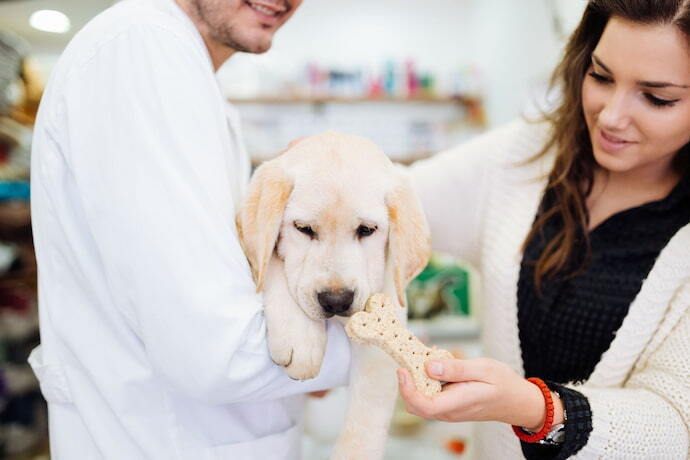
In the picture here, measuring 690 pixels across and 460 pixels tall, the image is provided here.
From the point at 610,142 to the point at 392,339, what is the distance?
0.71 m

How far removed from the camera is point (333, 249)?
3.16 feet

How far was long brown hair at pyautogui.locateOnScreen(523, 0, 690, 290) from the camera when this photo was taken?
128 centimetres

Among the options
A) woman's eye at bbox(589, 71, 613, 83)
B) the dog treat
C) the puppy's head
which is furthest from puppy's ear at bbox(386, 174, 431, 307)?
woman's eye at bbox(589, 71, 613, 83)

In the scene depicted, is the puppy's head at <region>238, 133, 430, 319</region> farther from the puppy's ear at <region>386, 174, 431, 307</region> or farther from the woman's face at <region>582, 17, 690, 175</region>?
the woman's face at <region>582, 17, 690, 175</region>

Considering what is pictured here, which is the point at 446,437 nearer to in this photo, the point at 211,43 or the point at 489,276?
the point at 489,276

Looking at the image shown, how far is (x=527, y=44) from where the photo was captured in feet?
12.7

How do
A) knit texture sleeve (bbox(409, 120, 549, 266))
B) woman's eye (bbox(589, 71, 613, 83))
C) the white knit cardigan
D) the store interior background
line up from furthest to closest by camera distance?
1. the store interior background
2. knit texture sleeve (bbox(409, 120, 549, 266))
3. woman's eye (bbox(589, 71, 613, 83))
4. the white knit cardigan

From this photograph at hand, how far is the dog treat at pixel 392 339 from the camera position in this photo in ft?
2.82

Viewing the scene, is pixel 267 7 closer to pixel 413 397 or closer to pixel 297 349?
pixel 297 349

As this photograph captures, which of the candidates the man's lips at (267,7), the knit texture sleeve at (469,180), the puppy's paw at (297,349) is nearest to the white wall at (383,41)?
the knit texture sleeve at (469,180)

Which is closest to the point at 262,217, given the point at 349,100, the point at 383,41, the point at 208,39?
the point at 208,39

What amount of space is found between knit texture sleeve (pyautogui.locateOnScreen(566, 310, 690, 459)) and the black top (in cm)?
12

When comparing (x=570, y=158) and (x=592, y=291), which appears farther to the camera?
(x=570, y=158)

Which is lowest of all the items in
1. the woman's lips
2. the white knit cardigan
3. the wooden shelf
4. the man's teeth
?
the wooden shelf
